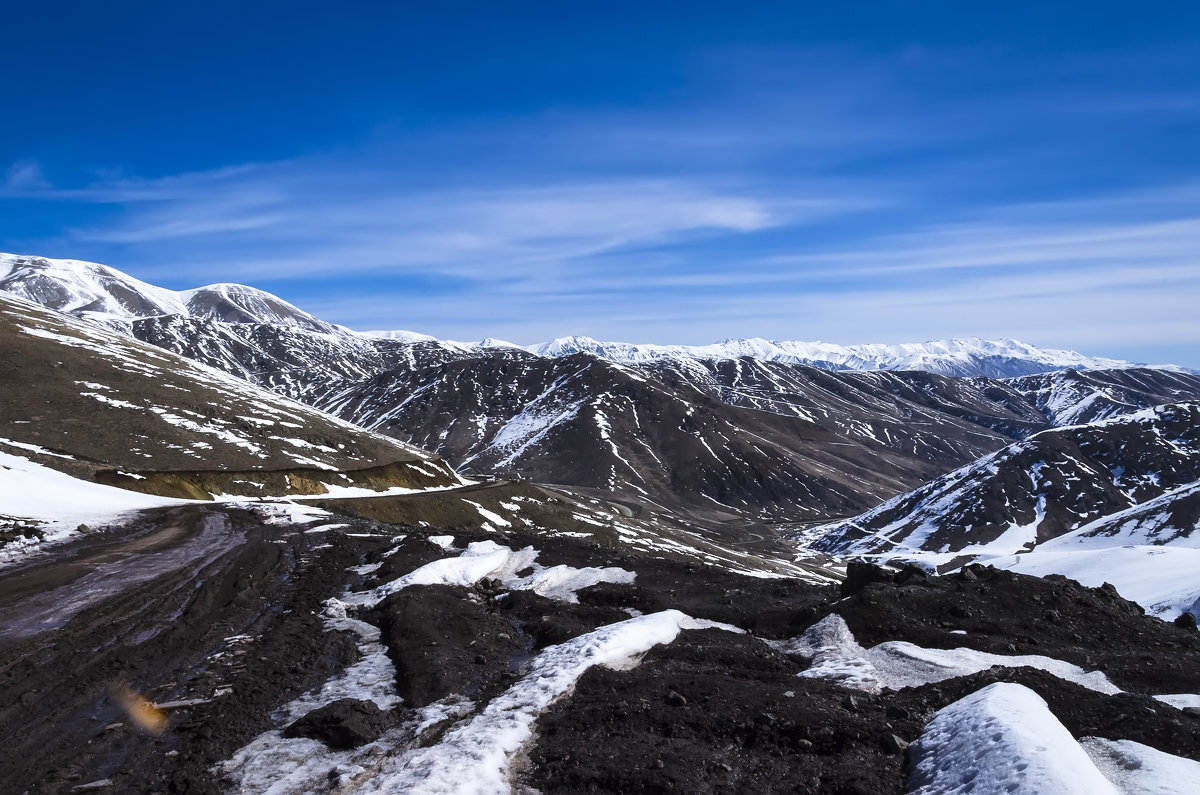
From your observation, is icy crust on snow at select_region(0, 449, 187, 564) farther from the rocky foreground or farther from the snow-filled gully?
the snow-filled gully

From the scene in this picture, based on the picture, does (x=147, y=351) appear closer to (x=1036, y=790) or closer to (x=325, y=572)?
(x=325, y=572)

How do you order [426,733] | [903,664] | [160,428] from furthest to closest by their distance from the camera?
1. [160,428]
2. [903,664]
3. [426,733]

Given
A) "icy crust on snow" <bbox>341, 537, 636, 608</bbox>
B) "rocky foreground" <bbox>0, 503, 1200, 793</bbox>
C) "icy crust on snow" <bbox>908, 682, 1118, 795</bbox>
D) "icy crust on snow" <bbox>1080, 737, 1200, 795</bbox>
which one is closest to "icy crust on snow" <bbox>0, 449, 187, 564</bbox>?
"rocky foreground" <bbox>0, 503, 1200, 793</bbox>

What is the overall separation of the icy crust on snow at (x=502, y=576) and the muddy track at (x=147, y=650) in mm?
2741

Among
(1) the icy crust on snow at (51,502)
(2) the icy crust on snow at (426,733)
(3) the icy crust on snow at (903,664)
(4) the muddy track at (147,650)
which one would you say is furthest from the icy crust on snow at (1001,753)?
(1) the icy crust on snow at (51,502)

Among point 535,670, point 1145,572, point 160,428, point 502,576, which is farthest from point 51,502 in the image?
point 1145,572

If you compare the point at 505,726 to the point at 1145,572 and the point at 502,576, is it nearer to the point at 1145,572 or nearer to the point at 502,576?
the point at 502,576

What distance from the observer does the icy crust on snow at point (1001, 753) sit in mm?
9398

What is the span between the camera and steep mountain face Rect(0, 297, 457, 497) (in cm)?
6569

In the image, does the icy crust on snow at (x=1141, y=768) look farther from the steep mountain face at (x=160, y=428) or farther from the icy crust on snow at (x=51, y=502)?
the steep mountain face at (x=160, y=428)

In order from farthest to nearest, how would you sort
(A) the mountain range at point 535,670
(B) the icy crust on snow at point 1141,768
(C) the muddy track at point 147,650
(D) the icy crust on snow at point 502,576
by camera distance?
(D) the icy crust on snow at point 502,576 < (C) the muddy track at point 147,650 < (A) the mountain range at point 535,670 < (B) the icy crust on snow at point 1141,768

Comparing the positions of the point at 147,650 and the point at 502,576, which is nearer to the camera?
the point at 147,650

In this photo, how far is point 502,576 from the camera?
29500 mm

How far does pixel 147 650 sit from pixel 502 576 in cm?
1429
